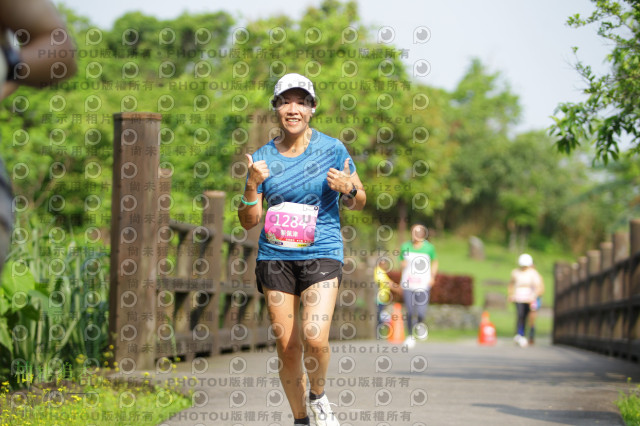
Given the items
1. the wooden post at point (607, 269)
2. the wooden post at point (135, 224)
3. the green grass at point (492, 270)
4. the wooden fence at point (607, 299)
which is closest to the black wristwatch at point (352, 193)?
the wooden post at point (135, 224)

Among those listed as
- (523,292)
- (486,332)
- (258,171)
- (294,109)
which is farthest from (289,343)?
(486,332)

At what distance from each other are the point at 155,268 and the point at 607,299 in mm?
8660

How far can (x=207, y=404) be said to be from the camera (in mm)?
6453

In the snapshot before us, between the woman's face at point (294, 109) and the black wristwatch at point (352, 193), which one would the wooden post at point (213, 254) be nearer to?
the woman's face at point (294, 109)

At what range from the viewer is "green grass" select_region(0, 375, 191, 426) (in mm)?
5223

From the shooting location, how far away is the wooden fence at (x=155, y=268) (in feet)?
24.4

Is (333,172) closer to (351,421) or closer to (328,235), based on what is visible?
(328,235)

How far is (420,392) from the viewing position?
7.54m

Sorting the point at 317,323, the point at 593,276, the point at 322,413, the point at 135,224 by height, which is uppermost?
the point at 593,276

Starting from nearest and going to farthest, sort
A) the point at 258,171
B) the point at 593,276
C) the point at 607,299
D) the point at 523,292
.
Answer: the point at 258,171, the point at 607,299, the point at 593,276, the point at 523,292

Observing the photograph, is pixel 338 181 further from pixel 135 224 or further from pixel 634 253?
pixel 634 253

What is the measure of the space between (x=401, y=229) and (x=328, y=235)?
161ft

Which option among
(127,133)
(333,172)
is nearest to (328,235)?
(333,172)

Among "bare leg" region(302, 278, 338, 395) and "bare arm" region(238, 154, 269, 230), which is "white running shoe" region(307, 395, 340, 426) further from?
"bare arm" region(238, 154, 269, 230)
